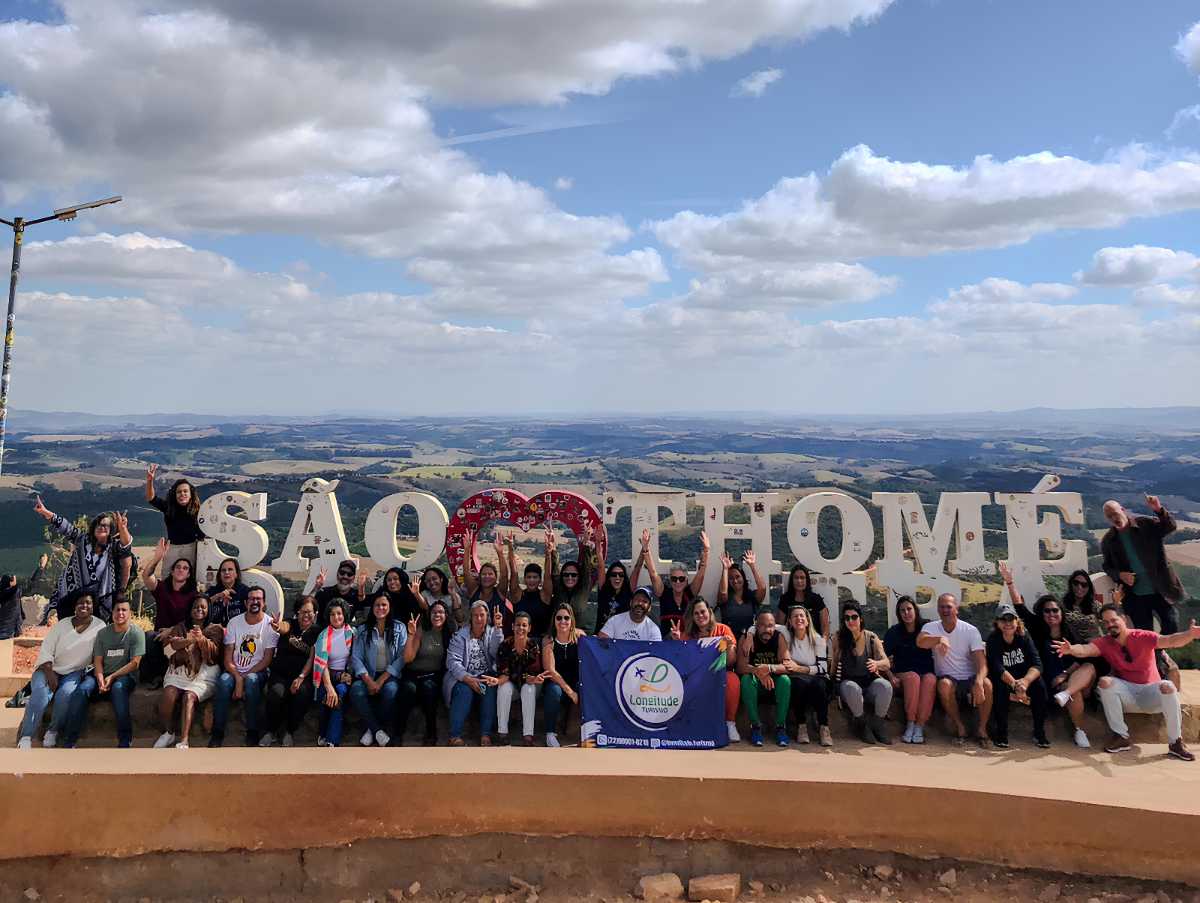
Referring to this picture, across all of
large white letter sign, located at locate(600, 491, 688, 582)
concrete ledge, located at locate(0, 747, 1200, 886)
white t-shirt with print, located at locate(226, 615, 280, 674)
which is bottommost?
concrete ledge, located at locate(0, 747, 1200, 886)

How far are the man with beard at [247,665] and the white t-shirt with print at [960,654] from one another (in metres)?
6.96

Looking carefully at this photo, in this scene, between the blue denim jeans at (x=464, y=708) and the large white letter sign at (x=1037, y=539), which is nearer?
the blue denim jeans at (x=464, y=708)

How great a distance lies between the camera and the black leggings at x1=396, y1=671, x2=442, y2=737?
813cm

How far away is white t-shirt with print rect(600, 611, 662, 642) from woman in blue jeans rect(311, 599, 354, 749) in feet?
8.98

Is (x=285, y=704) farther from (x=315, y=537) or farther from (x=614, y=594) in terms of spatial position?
(x=614, y=594)

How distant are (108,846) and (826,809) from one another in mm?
5878

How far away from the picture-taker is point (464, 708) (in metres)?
8.03

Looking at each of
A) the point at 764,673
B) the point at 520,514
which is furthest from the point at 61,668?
the point at 764,673

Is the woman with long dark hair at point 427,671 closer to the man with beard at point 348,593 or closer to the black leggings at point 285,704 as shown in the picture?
the man with beard at point 348,593

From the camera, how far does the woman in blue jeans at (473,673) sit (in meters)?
8.03

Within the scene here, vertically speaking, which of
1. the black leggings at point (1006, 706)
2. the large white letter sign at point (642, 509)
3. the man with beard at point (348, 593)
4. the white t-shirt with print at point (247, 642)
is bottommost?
the black leggings at point (1006, 706)

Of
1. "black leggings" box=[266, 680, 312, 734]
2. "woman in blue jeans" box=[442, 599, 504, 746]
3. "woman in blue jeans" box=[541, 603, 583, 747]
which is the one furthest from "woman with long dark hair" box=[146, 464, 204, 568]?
"woman in blue jeans" box=[541, 603, 583, 747]

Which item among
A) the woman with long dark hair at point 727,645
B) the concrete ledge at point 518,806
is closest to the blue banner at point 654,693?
the woman with long dark hair at point 727,645

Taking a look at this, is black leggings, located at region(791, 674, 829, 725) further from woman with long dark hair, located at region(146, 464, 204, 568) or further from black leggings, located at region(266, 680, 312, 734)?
woman with long dark hair, located at region(146, 464, 204, 568)
